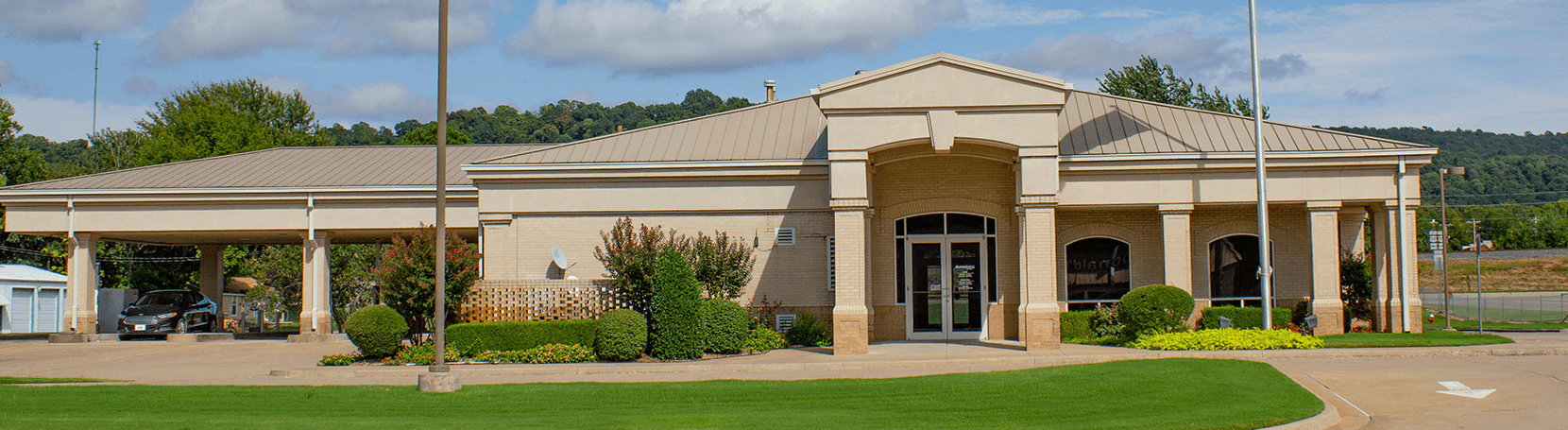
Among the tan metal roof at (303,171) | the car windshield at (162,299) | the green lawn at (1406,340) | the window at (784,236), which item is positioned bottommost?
the green lawn at (1406,340)

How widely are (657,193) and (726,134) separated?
8.22 ft

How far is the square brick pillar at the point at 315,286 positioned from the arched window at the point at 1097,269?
1769cm

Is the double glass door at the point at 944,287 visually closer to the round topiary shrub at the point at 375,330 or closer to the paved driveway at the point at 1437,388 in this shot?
the paved driveway at the point at 1437,388

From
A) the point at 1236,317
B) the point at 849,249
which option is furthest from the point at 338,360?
the point at 1236,317

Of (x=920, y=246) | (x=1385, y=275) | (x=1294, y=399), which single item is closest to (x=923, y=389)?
(x=1294, y=399)

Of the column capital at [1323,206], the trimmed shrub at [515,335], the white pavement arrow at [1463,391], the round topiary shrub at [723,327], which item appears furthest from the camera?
the column capital at [1323,206]

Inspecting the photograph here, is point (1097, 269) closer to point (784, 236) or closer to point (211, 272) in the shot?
point (784, 236)

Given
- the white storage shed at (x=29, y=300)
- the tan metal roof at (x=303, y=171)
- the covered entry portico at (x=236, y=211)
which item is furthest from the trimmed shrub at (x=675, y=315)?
the white storage shed at (x=29, y=300)

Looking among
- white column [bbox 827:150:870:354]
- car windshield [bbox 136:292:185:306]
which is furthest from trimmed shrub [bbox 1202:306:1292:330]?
car windshield [bbox 136:292:185:306]

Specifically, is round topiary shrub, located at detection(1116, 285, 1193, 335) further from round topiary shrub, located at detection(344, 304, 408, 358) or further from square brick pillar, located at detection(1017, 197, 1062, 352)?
round topiary shrub, located at detection(344, 304, 408, 358)

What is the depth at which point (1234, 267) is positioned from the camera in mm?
22344

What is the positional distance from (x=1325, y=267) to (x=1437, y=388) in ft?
30.3

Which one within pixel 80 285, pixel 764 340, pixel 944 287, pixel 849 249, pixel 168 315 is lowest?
pixel 764 340

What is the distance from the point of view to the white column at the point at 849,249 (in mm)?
18703
